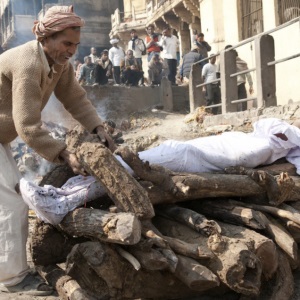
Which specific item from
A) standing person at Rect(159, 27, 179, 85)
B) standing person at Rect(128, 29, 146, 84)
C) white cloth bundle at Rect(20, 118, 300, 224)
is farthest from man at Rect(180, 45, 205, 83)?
white cloth bundle at Rect(20, 118, 300, 224)

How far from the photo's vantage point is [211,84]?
1239 centimetres

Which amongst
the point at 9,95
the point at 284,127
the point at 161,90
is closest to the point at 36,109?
the point at 9,95

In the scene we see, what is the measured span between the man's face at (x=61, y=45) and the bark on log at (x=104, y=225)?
107 cm

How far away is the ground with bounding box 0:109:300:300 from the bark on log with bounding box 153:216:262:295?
5.70m

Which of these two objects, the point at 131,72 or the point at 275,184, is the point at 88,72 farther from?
the point at 275,184

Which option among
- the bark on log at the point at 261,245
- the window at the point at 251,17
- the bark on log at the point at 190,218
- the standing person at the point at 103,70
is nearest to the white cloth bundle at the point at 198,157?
the bark on log at the point at 190,218

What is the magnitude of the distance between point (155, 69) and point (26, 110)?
1381 centimetres

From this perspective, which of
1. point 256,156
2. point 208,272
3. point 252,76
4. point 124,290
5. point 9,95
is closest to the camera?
point 208,272

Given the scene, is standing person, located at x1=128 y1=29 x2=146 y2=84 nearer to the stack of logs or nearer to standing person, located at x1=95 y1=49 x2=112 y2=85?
standing person, located at x1=95 y1=49 x2=112 y2=85

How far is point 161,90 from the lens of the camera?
1594cm

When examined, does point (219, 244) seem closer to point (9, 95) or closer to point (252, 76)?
point (9, 95)

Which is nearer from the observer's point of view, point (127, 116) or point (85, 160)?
point (85, 160)

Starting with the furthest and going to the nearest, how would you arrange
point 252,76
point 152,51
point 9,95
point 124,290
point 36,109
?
point 152,51 → point 252,76 → point 9,95 → point 36,109 → point 124,290

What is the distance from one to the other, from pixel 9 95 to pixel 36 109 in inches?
15.3
